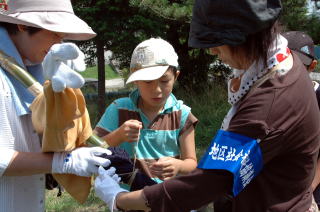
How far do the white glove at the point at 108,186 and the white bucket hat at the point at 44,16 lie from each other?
63cm

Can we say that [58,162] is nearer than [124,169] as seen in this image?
Yes

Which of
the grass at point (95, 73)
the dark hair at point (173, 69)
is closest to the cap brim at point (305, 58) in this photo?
the dark hair at point (173, 69)

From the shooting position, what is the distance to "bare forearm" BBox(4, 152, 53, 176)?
1.61m

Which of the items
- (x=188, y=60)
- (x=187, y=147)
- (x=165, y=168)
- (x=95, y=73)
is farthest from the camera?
(x=95, y=73)

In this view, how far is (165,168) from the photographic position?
A: 6.88 feet

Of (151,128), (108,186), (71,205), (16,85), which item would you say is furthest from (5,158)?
(71,205)

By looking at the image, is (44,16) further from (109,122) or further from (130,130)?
(109,122)

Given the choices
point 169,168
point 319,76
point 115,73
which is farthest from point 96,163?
point 115,73

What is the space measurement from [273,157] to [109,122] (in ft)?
4.00

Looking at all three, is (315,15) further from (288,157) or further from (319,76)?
(288,157)

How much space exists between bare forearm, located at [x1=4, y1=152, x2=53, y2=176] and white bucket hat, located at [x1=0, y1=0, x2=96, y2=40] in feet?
1.74

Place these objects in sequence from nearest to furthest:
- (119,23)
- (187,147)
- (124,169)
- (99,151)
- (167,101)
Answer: (99,151)
(124,169)
(187,147)
(167,101)
(119,23)

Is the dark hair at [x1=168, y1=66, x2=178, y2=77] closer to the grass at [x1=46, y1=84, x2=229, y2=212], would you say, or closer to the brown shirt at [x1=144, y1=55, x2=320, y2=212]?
the brown shirt at [x1=144, y1=55, x2=320, y2=212]

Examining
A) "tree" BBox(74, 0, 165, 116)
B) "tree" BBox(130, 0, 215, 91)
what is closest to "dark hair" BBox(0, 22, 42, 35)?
"tree" BBox(74, 0, 165, 116)
